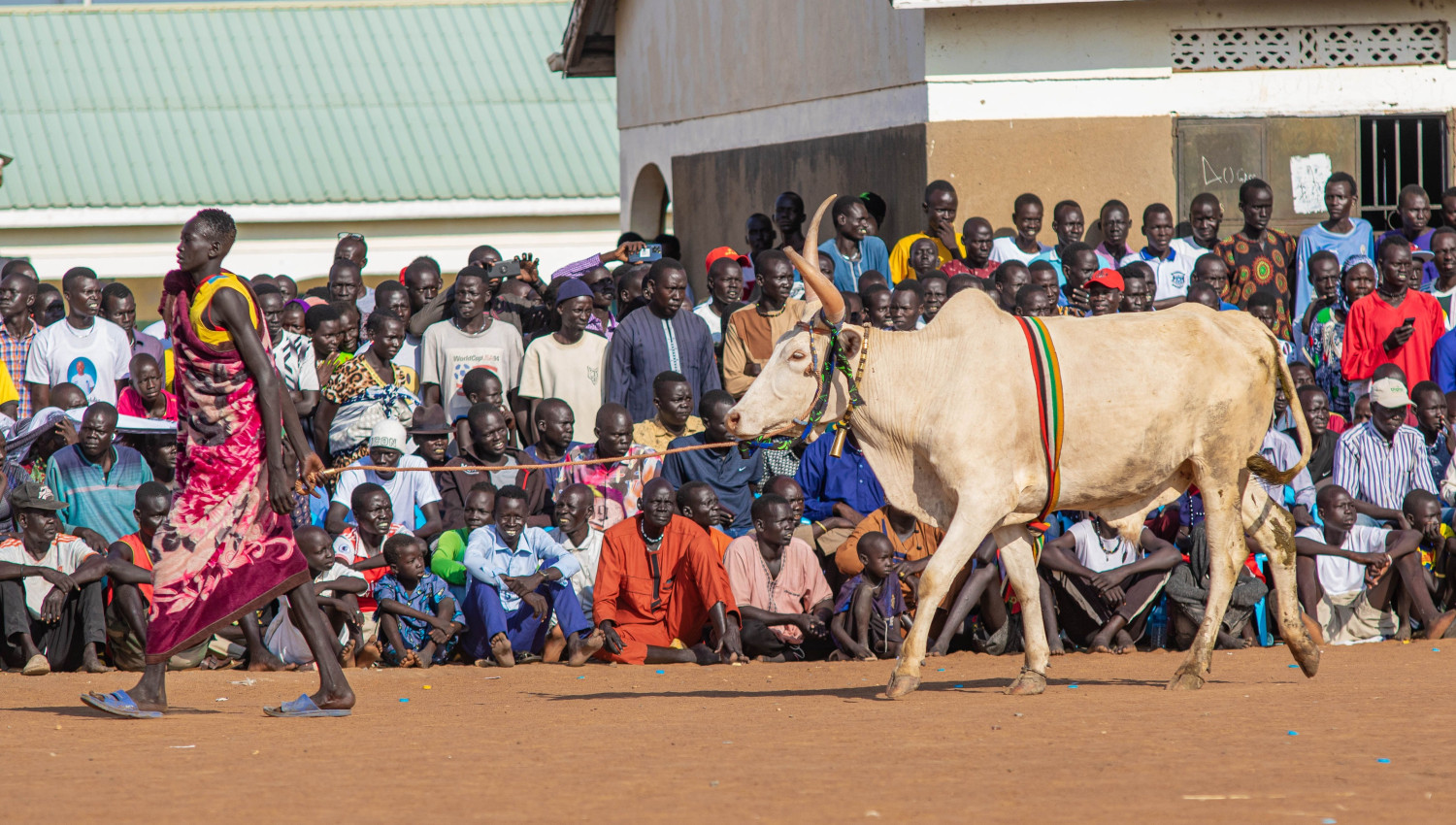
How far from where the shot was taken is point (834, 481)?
11.4 m

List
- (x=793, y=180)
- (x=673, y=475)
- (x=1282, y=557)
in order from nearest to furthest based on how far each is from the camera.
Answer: (x=1282, y=557) < (x=673, y=475) < (x=793, y=180)

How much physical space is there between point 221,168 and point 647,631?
56.1ft

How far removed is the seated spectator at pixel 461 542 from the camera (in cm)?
1058

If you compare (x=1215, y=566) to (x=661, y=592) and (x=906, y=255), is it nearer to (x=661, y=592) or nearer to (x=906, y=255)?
(x=661, y=592)

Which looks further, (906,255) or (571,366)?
(906,255)

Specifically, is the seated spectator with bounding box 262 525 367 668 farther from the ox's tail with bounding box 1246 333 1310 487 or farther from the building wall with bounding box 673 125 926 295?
the building wall with bounding box 673 125 926 295

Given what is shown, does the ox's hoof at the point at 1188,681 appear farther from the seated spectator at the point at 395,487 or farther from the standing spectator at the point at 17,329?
the standing spectator at the point at 17,329

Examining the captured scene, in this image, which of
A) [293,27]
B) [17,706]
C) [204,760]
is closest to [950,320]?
[204,760]

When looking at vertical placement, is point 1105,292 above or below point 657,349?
above

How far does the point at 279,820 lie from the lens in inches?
210

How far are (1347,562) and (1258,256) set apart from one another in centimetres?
261

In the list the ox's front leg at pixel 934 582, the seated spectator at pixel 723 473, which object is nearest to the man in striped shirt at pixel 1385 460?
the seated spectator at pixel 723 473

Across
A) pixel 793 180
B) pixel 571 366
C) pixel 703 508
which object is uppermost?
pixel 793 180

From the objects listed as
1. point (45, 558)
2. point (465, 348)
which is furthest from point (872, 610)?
point (45, 558)
